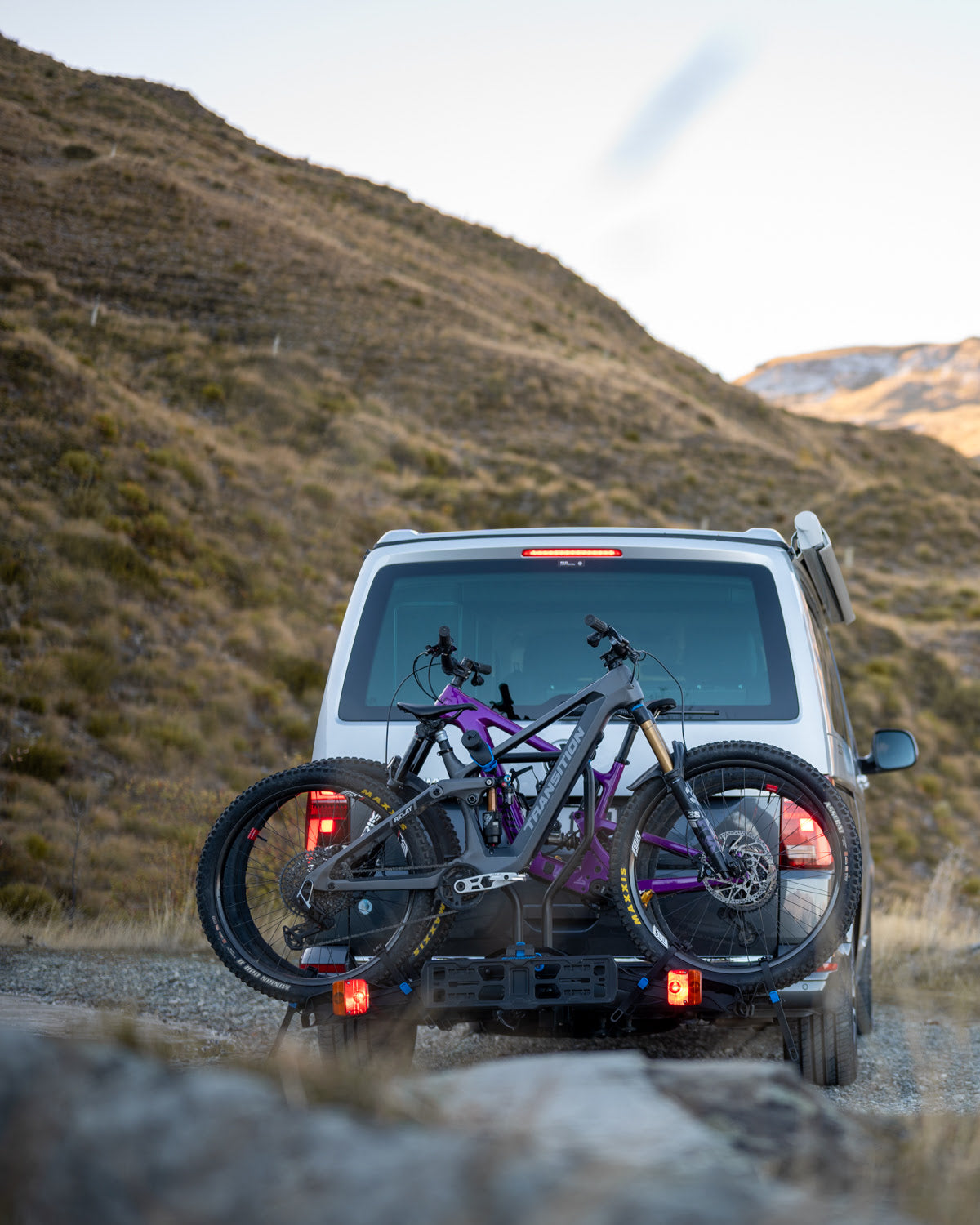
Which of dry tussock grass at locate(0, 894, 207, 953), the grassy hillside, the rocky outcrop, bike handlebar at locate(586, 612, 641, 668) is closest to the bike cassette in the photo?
bike handlebar at locate(586, 612, 641, 668)

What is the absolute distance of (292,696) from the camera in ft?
63.4

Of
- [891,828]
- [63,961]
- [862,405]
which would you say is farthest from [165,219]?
[862,405]

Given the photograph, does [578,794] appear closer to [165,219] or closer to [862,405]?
[165,219]

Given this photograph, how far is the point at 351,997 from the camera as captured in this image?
387 cm

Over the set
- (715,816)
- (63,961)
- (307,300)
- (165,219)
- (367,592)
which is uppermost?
(165,219)

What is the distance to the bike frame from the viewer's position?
12.8 ft

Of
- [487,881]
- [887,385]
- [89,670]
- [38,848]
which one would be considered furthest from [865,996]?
[887,385]

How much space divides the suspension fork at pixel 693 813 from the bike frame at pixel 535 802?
2 cm

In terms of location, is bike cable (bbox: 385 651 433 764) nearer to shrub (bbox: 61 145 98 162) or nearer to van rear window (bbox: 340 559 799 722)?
van rear window (bbox: 340 559 799 722)

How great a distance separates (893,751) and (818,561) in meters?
1.17

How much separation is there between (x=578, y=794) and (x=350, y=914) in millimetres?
885

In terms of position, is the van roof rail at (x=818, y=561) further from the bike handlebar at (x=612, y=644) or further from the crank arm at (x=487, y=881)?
the crank arm at (x=487, y=881)

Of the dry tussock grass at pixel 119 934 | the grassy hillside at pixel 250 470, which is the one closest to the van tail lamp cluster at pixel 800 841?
the dry tussock grass at pixel 119 934

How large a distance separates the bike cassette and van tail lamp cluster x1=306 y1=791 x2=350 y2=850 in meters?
0.48
